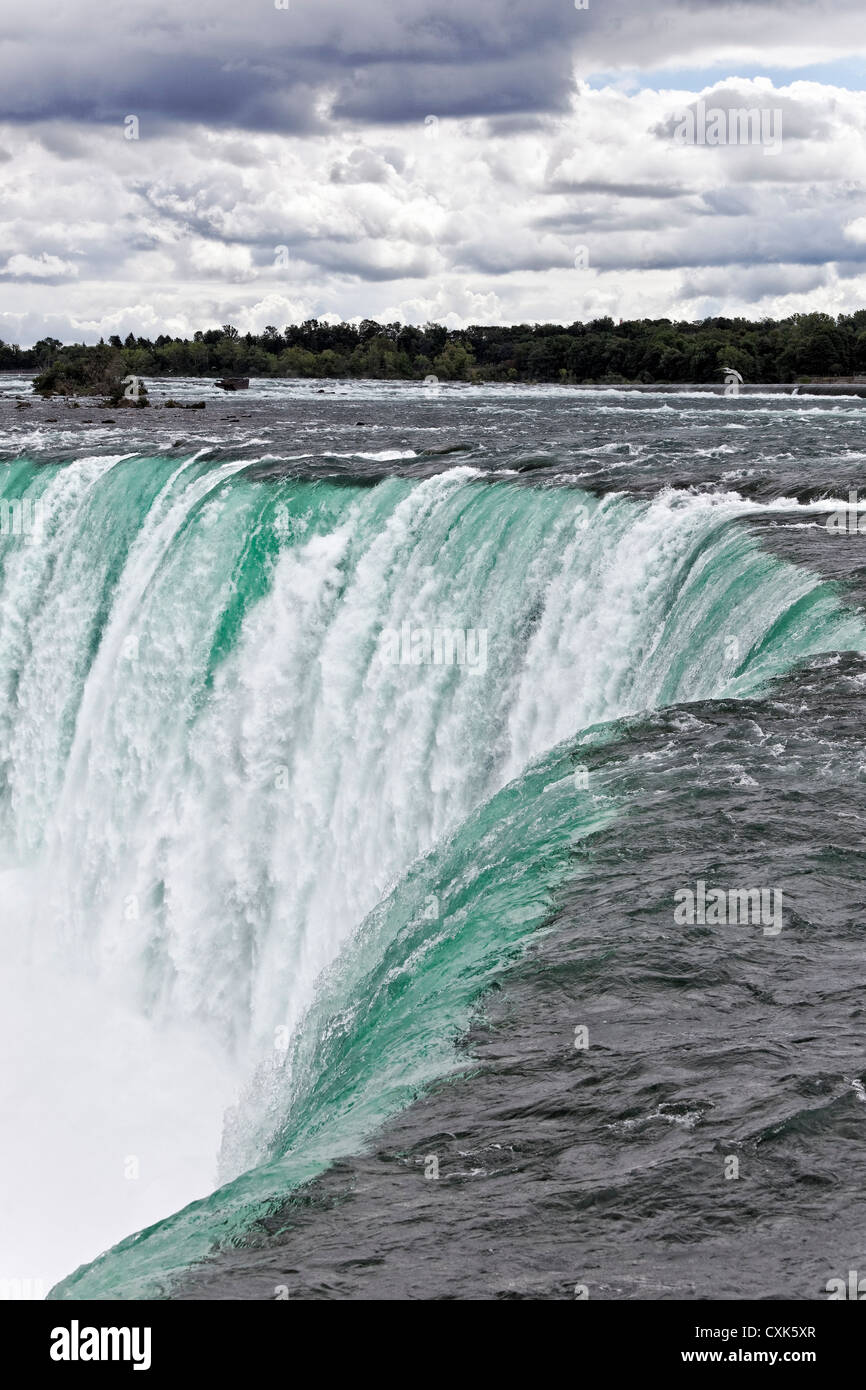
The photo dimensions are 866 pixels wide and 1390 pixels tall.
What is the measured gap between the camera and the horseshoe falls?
9367mm

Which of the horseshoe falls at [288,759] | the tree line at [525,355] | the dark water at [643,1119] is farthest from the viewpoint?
the tree line at [525,355]

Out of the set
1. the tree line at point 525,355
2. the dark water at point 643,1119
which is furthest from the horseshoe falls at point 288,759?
the tree line at point 525,355

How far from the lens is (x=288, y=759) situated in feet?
56.6

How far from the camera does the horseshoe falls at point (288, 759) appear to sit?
30.7ft

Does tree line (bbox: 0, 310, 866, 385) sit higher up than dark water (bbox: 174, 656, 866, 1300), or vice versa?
tree line (bbox: 0, 310, 866, 385)

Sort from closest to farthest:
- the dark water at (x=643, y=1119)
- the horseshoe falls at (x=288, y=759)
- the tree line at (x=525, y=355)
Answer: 1. the dark water at (x=643, y=1119)
2. the horseshoe falls at (x=288, y=759)
3. the tree line at (x=525, y=355)

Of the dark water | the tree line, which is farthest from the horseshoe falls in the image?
the tree line

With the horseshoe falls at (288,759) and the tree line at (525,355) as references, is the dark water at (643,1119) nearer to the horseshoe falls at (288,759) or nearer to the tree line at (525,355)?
the horseshoe falls at (288,759)

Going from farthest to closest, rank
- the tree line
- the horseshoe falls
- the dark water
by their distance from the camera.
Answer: the tree line
the horseshoe falls
the dark water

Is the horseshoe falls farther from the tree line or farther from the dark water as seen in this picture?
the tree line

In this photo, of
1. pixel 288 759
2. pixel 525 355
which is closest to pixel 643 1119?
pixel 288 759
